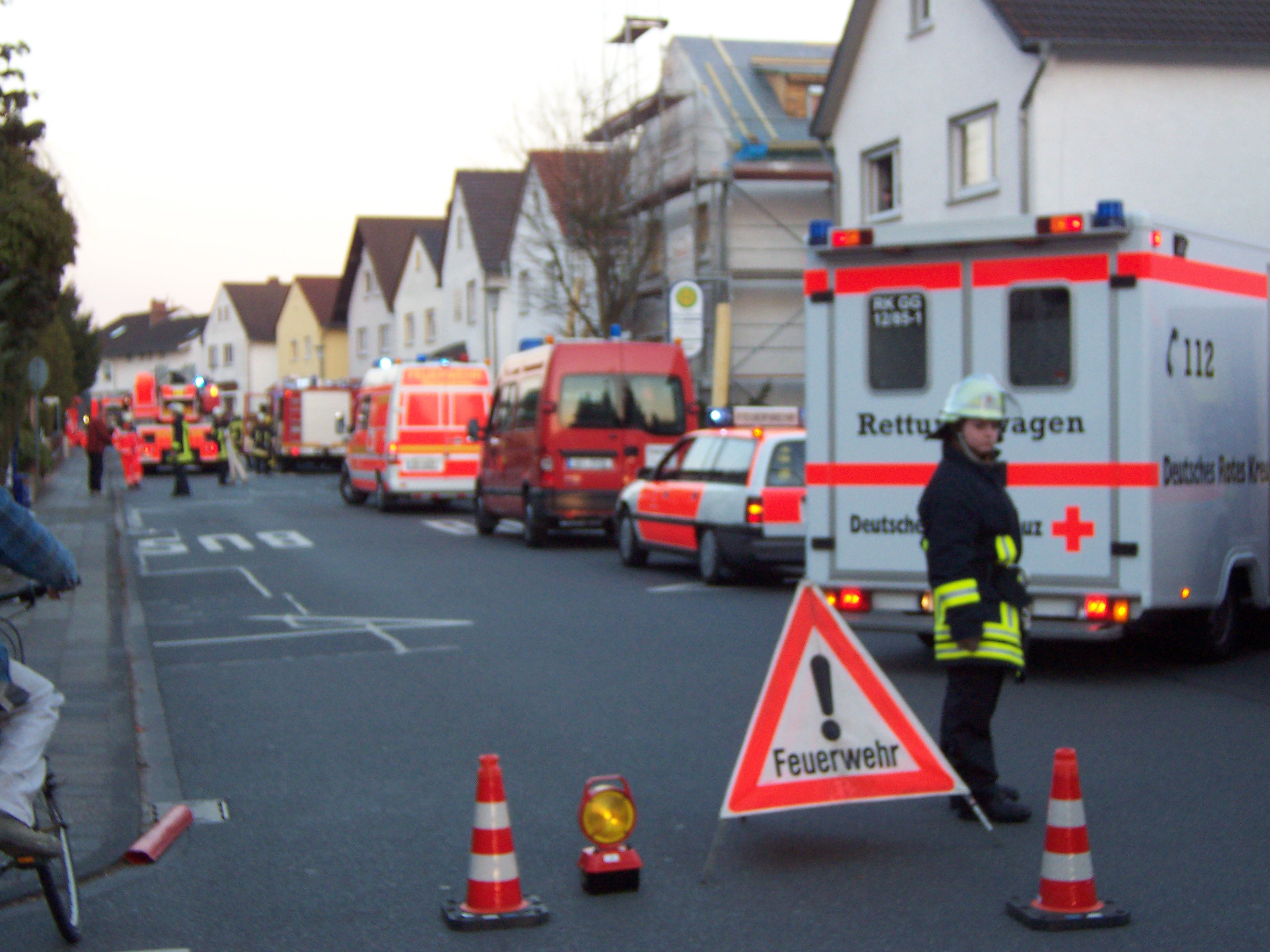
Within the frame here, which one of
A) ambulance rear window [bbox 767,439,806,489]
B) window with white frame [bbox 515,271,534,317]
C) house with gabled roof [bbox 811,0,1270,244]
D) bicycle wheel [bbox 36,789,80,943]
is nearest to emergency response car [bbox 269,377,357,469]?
window with white frame [bbox 515,271,534,317]

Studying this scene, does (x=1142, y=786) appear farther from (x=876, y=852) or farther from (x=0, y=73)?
(x=0, y=73)

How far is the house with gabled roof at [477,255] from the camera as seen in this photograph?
168 ft

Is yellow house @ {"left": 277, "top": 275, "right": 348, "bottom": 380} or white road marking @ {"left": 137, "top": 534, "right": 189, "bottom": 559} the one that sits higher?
yellow house @ {"left": 277, "top": 275, "right": 348, "bottom": 380}

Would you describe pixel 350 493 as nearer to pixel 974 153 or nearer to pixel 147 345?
pixel 974 153

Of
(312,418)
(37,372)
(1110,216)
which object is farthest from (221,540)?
(312,418)

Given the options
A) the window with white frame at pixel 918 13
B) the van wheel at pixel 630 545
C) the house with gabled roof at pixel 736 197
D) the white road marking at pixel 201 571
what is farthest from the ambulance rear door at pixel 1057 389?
the house with gabled roof at pixel 736 197

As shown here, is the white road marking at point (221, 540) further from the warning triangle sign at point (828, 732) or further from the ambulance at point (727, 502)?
the warning triangle sign at point (828, 732)

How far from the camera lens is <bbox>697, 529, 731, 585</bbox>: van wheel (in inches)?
620

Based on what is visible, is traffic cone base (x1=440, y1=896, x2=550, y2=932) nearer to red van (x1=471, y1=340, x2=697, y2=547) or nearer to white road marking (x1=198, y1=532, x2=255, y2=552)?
red van (x1=471, y1=340, x2=697, y2=547)

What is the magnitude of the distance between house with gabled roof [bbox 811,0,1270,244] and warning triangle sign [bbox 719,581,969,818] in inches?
674

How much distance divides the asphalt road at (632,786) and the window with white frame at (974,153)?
12.1 meters

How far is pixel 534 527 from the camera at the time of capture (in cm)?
2059

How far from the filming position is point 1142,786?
7086 millimetres

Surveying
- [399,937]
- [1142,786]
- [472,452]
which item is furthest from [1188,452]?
[472,452]
